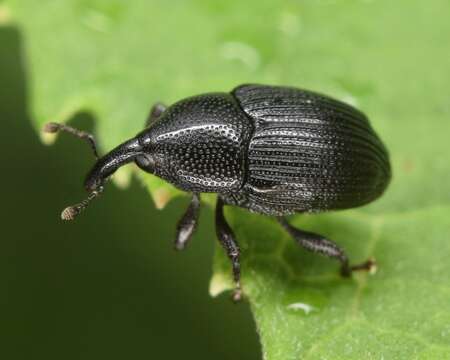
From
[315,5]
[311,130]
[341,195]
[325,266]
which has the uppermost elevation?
[315,5]

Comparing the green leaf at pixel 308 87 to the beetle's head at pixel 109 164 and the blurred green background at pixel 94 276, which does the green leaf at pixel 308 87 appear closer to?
the beetle's head at pixel 109 164

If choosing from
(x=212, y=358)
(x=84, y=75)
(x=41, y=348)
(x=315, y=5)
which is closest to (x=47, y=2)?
(x=84, y=75)

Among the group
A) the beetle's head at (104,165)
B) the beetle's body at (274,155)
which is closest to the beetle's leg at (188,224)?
the beetle's body at (274,155)

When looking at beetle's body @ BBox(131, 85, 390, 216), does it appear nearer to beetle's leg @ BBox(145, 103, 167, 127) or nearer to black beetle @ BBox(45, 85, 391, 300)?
black beetle @ BBox(45, 85, 391, 300)

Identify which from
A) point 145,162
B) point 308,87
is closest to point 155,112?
point 145,162

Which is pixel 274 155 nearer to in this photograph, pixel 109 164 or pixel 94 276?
pixel 109 164

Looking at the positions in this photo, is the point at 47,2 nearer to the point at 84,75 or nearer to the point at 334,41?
the point at 84,75

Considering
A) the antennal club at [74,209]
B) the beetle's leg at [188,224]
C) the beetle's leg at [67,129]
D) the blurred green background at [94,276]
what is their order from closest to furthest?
the antennal club at [74,209] → the beetle's leg at [67,129] → the beetle's leg at [188,224] → the blurred green background at [94,276]

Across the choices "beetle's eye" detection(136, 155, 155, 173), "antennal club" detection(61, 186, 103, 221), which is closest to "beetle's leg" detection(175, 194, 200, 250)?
"beetle's eye" detection(136, 155, 155, 173)
